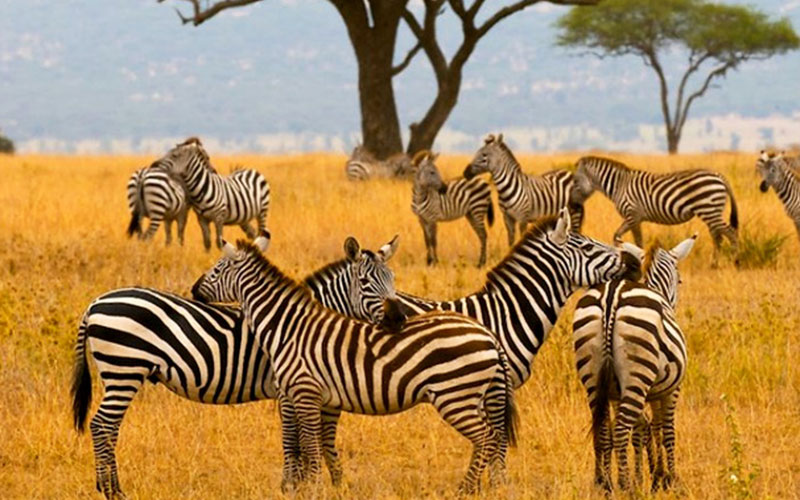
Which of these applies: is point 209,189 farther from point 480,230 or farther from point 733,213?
point 733,213

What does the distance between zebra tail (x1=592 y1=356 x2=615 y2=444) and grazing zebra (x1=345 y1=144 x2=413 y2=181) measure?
19.3 m

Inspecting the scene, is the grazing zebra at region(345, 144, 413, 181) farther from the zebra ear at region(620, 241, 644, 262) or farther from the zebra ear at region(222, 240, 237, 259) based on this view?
the zebra ear at region(222, 240, 237, 259)

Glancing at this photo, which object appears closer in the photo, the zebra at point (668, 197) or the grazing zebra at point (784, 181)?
the zebra at point (668, 197)

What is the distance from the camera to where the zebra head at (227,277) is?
7.06m

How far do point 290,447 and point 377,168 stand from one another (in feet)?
66.0

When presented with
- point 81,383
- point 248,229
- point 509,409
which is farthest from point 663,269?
point 248,229

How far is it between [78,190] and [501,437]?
55.6 ft

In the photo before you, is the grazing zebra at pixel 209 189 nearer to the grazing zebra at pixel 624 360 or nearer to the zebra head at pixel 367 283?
the zebra head at pixel 367 283

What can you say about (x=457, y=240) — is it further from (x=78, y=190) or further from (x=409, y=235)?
(x=78, y=190)

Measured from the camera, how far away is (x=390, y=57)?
29625mm

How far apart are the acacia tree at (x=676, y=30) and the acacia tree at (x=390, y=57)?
80.3 ft

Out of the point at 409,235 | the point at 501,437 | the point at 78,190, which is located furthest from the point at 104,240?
the point at 501,437

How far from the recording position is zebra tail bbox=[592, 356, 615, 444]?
6.59 meters

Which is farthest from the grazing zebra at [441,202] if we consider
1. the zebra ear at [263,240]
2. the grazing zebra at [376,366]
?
the grazing zebra at [376,366]
